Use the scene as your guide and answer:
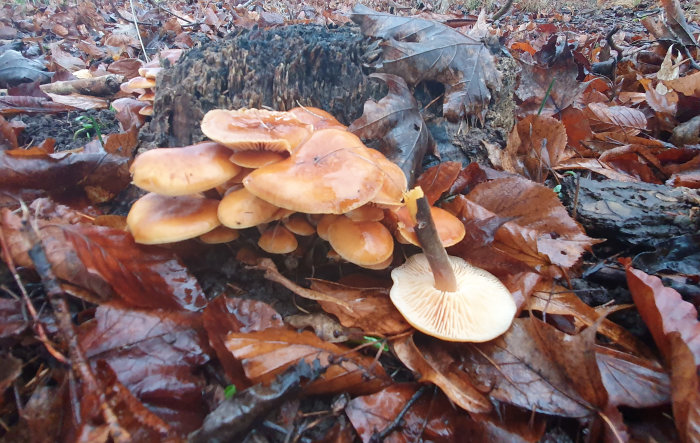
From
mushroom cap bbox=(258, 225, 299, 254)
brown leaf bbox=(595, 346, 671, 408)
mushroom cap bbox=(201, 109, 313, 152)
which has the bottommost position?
brown leaf bbox=(595, 346, 671, 408)

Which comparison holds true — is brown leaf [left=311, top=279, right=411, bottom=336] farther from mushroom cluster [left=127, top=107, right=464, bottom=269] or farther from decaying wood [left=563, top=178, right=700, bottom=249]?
decaying wood [left=563, top=178, right=700, bottom=249]

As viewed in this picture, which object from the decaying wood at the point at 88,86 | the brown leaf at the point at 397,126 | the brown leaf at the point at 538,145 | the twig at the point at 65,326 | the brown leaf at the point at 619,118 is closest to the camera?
the twig at the point at 65,326

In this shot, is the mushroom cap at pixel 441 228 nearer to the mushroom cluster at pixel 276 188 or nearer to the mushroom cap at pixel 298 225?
the mushroom cluster at pixel 276 188

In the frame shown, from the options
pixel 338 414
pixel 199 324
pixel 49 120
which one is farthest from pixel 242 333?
pixel 49 120

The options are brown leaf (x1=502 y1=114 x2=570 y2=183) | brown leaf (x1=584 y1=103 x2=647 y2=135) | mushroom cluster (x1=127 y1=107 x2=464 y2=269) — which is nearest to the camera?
mushroom cluster (x1=127 y1=107 x2=464 y2=269)

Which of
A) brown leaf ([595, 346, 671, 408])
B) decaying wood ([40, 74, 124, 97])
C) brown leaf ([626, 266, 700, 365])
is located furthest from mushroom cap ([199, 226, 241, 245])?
decaying wood ([40, 74, 124, 97])

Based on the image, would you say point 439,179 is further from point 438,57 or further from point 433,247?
point 438,57

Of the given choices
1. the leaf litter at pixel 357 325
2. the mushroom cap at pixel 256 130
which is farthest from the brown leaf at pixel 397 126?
the mushroom cap at pixel 256 130

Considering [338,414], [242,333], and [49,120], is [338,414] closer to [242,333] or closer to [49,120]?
[242,333]
